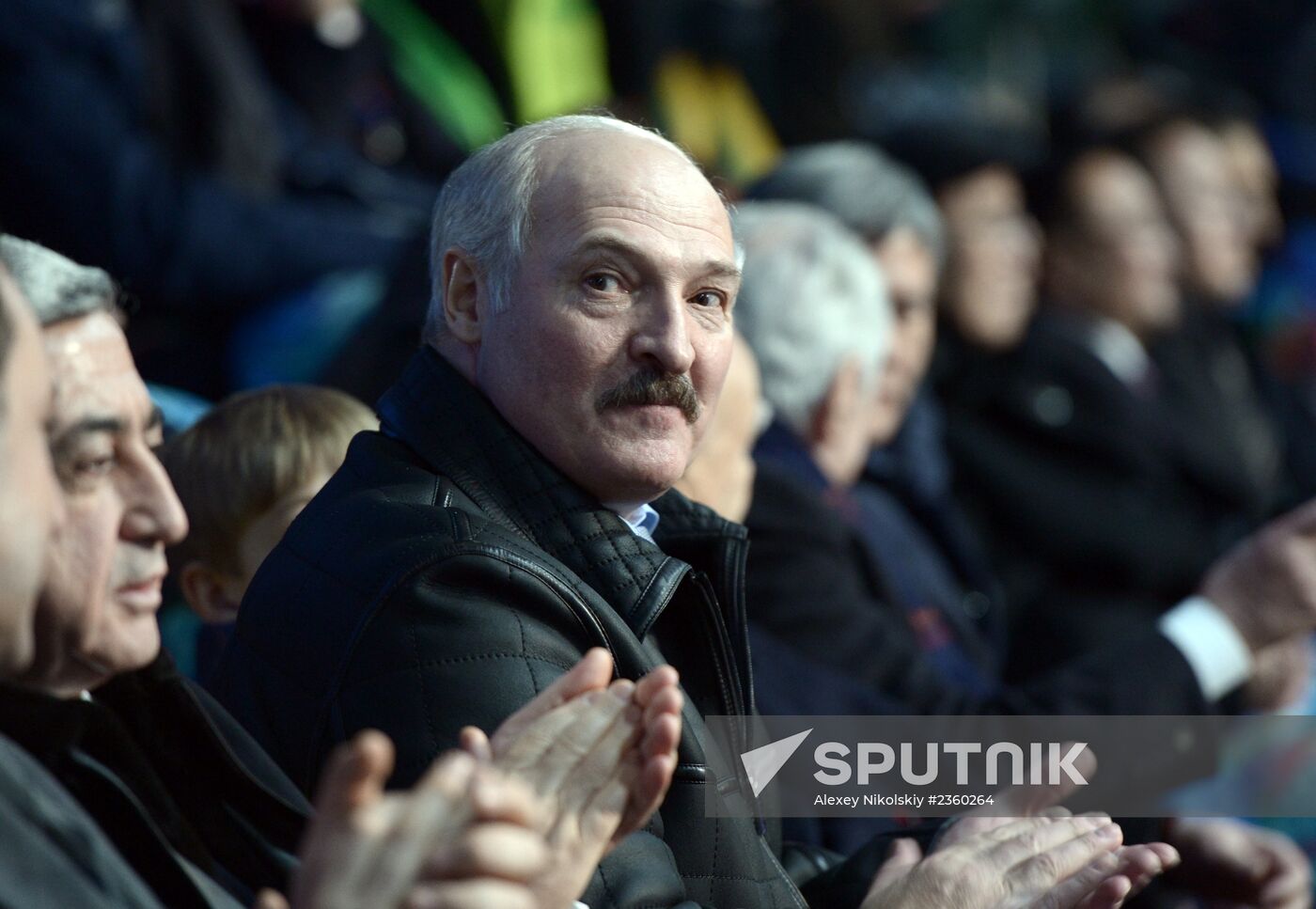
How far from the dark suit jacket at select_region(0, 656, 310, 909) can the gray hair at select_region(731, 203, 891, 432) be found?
2513 millimetres

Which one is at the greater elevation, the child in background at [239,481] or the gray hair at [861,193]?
the gray hair at [861,193]

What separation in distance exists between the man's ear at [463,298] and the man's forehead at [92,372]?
69cm

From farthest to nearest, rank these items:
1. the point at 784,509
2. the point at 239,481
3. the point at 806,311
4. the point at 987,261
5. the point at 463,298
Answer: the point at 987,261 → the point at 806,311 → the point at 784,509 → the point at 239,481 → the point at 463,298

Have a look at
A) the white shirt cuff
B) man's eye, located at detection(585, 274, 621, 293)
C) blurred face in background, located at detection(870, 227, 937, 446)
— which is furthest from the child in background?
blurred face in background, located at detection(870, 227, 937, 446)

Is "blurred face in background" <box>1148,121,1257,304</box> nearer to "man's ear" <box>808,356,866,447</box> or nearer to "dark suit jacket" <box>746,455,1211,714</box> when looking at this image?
"man's ear" <box>808,356,866,447</box>

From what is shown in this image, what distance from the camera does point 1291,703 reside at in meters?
4.79

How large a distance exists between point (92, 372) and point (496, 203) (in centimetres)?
83

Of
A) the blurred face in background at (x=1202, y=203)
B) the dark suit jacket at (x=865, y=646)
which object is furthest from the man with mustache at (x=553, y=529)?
the blurred face in background at (x=1202, y=203)

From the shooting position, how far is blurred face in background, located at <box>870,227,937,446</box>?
4996 mm

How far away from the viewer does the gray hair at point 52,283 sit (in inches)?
77.9

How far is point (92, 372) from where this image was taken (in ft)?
6.44

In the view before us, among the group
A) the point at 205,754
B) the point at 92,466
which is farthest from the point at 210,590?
the point at 92,466

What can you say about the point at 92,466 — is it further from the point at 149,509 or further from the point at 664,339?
the point at 664,339

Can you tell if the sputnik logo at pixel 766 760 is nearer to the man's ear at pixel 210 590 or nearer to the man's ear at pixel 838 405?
the man's ear at pixel 210 590
